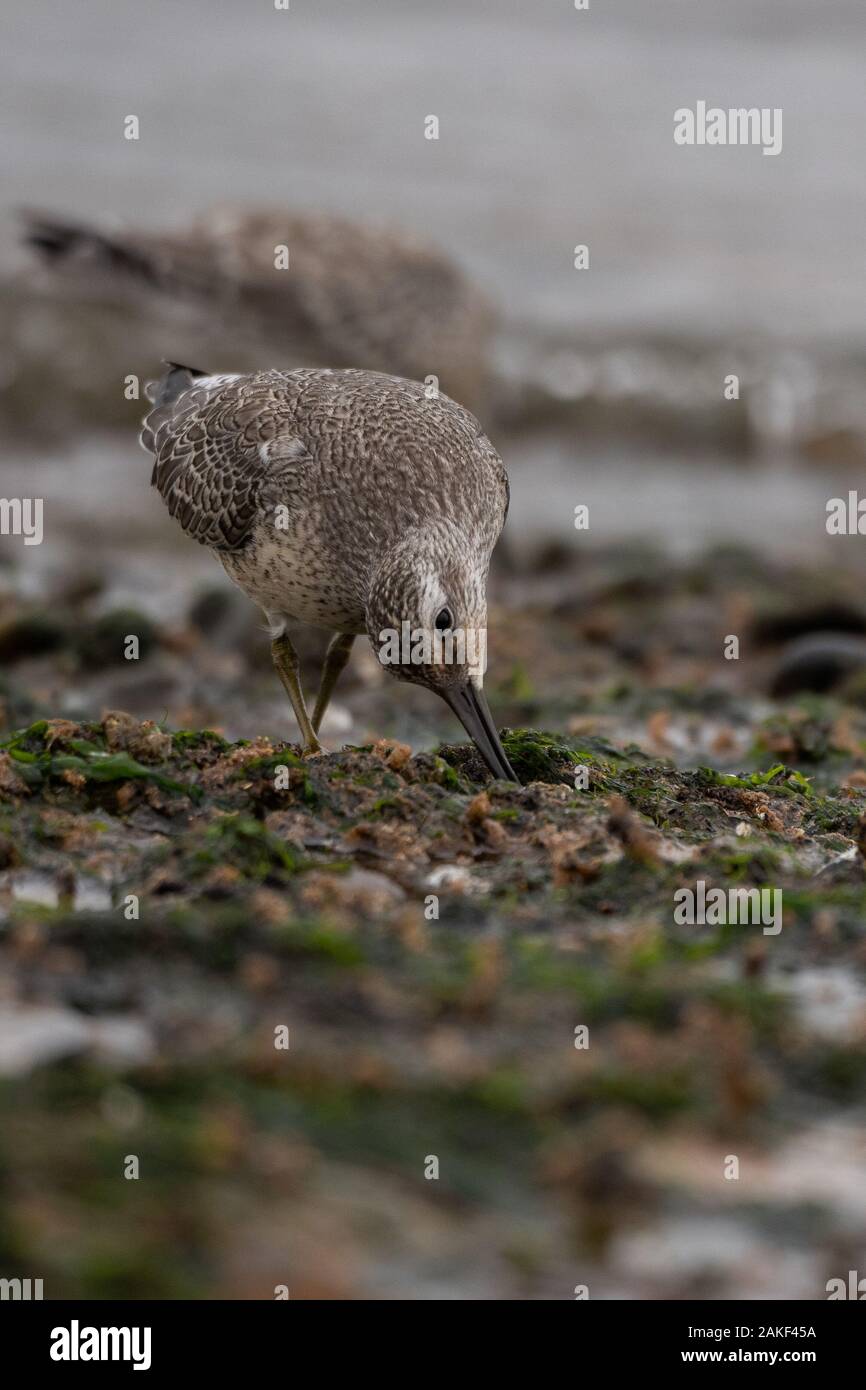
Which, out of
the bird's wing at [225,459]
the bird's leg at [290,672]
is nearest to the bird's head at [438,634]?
the bird's wing at [225,459]

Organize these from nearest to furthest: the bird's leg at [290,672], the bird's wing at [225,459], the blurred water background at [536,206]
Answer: the bird's wing at [225,459] → the bird's leg at [290,672] → the blurred water background at [536,206]

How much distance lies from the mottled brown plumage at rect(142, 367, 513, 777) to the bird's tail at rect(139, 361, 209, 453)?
17.8 inches

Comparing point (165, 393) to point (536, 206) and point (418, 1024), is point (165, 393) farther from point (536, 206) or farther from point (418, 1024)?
point (536, 206)

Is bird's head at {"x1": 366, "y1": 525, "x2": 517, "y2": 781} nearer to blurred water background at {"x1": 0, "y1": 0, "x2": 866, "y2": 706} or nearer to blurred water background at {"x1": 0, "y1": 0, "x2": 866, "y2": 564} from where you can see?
blurred water background at {"x1": 0, "y1": 0, "x2": 866, "y2": 706}

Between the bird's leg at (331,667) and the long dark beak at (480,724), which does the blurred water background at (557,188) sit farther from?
the long dark beak at (480,724)

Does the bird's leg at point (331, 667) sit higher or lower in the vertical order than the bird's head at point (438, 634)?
higher

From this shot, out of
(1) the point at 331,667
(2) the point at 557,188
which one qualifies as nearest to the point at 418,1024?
(1) the point at 331,667

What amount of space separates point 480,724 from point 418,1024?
1.89 m

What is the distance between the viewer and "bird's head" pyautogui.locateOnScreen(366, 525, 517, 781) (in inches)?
217

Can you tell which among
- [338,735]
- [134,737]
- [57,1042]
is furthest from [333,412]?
[57,1042]

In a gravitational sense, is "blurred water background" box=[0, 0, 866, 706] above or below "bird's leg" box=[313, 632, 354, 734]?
above

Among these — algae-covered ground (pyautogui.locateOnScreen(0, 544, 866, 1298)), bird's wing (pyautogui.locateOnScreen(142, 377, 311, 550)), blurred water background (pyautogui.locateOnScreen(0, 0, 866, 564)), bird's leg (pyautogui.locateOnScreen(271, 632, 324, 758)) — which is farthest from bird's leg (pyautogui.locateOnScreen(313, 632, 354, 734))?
blurred water background (pyautogui.locateOnScreen(0, 0, 866, 564))

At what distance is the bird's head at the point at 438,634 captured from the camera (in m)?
5.52

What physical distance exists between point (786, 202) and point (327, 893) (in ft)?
59.2
